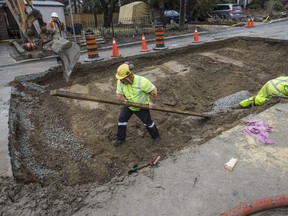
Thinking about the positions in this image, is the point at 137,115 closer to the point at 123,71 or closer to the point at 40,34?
the point at 123,71

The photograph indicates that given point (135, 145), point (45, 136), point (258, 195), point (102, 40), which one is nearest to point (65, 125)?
point (45, 136)

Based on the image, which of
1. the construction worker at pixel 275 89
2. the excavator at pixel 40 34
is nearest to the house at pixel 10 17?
the excavator at pixel 40 34

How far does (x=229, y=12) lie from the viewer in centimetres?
2423

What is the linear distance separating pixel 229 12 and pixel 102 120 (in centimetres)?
2283

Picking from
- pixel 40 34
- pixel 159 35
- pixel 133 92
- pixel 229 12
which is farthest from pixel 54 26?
pixel 229 12

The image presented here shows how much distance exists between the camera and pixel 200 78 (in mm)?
8078

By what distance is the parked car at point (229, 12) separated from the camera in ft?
78.6

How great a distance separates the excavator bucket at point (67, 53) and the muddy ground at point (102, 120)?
1.47ft

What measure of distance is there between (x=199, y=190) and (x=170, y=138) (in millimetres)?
2053

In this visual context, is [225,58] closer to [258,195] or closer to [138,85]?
[138,85]

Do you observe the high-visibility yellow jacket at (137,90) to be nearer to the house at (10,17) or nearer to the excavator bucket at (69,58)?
the excavator bucket at (69,58)

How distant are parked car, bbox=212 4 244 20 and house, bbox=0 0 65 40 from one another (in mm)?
15531

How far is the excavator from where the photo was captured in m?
7.59

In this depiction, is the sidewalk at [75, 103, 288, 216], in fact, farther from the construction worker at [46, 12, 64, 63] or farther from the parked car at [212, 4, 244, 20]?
the parked car at [212, 4, 244, 20]
